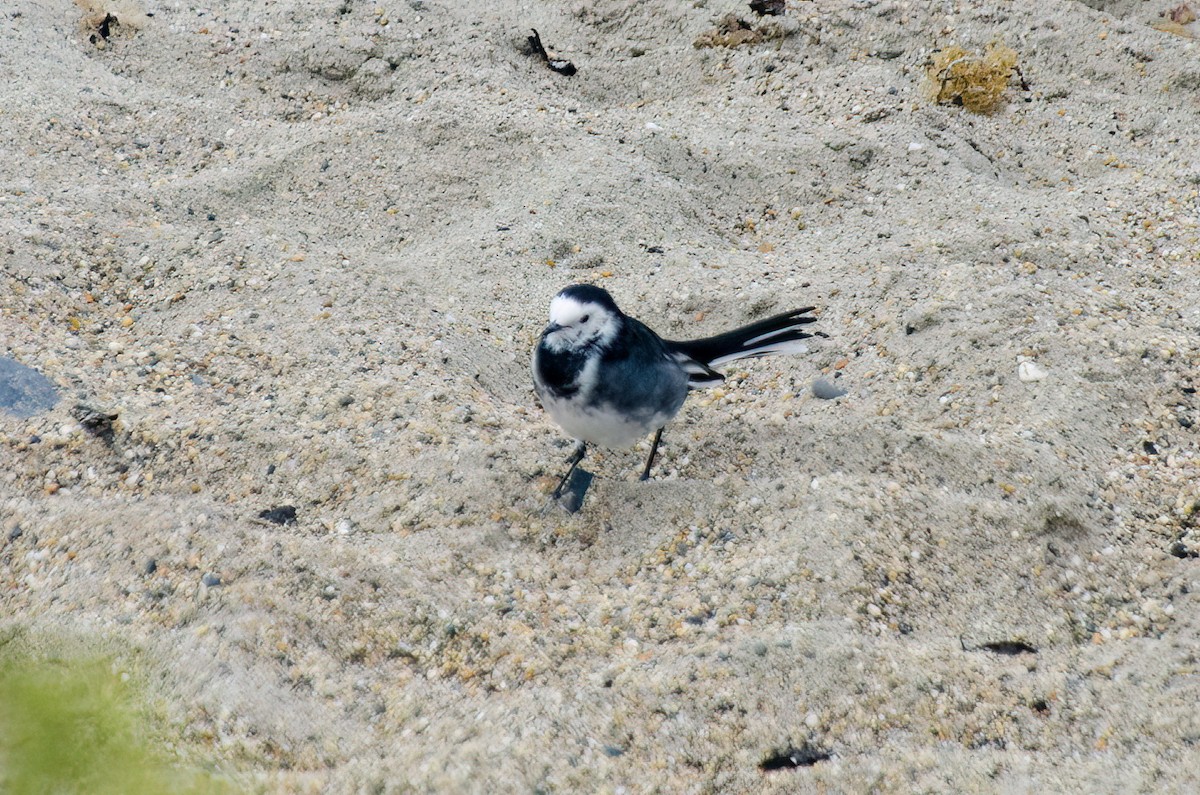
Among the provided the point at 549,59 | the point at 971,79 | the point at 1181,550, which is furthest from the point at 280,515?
the point at 971,79

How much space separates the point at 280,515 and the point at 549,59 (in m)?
3.07

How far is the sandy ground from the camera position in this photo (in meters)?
2.18

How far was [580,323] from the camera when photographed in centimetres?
266

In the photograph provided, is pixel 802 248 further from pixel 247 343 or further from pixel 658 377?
pixel 247 343

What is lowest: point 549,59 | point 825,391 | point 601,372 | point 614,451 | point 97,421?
point 614,451

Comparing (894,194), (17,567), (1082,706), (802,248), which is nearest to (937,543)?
(1082,706)

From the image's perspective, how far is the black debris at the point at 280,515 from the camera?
275 centimetres

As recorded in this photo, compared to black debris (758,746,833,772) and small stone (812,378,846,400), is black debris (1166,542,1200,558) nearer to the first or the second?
small stone (812,378,846,400)

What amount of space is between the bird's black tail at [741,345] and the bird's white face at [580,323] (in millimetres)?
393

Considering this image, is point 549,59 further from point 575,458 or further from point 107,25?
point 575,458

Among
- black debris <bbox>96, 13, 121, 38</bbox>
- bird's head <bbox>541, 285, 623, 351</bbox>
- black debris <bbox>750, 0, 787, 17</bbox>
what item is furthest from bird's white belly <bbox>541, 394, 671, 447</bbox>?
black debris <bbox>96, 13, 121, 38</bbox>

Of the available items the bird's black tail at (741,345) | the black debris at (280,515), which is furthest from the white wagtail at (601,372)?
the black debris at (280,515)

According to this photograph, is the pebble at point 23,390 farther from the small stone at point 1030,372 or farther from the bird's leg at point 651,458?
the small stone at point 1030,372

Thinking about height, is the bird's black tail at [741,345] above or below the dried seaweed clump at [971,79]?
below
